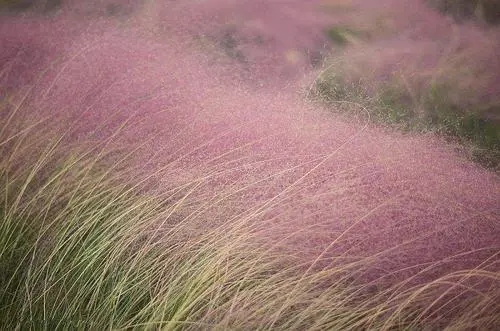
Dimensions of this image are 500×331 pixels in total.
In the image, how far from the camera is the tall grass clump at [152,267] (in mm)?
776

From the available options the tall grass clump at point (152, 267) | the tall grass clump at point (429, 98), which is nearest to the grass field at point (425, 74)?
the tall grass clump at point (429, 98)

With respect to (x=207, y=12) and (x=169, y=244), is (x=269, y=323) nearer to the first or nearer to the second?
(x=169, y=244)

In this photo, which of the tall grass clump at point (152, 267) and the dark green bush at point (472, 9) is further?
the dark green bush at point (472, 9)

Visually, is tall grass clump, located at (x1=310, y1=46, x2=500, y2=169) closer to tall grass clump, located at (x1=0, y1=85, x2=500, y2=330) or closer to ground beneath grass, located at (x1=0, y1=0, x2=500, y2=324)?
ground beneath grass, located at (x1=0, y1=0, x2=500, y2=324)

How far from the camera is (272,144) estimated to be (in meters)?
0.88

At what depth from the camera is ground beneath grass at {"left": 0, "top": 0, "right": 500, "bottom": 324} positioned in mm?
801

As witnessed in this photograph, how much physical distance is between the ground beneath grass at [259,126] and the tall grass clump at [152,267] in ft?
0.08

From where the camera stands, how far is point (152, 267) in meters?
0.86

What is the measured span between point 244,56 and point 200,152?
21 cm

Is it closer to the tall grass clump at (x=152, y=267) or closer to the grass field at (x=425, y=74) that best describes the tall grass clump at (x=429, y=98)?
the grass field at (x=425, y=74)

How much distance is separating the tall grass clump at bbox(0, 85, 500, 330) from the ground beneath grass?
24 millimetres

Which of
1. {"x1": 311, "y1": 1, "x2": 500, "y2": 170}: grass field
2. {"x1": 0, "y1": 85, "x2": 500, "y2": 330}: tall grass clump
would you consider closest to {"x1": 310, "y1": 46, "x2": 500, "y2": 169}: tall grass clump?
{"x1": 311, "y1": 1, "x2": 500, "y2": 170}: grass field

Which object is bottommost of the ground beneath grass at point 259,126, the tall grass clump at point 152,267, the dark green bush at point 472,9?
the tall grass clump at point 152,267

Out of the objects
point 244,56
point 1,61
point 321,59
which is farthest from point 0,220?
point 321,59
